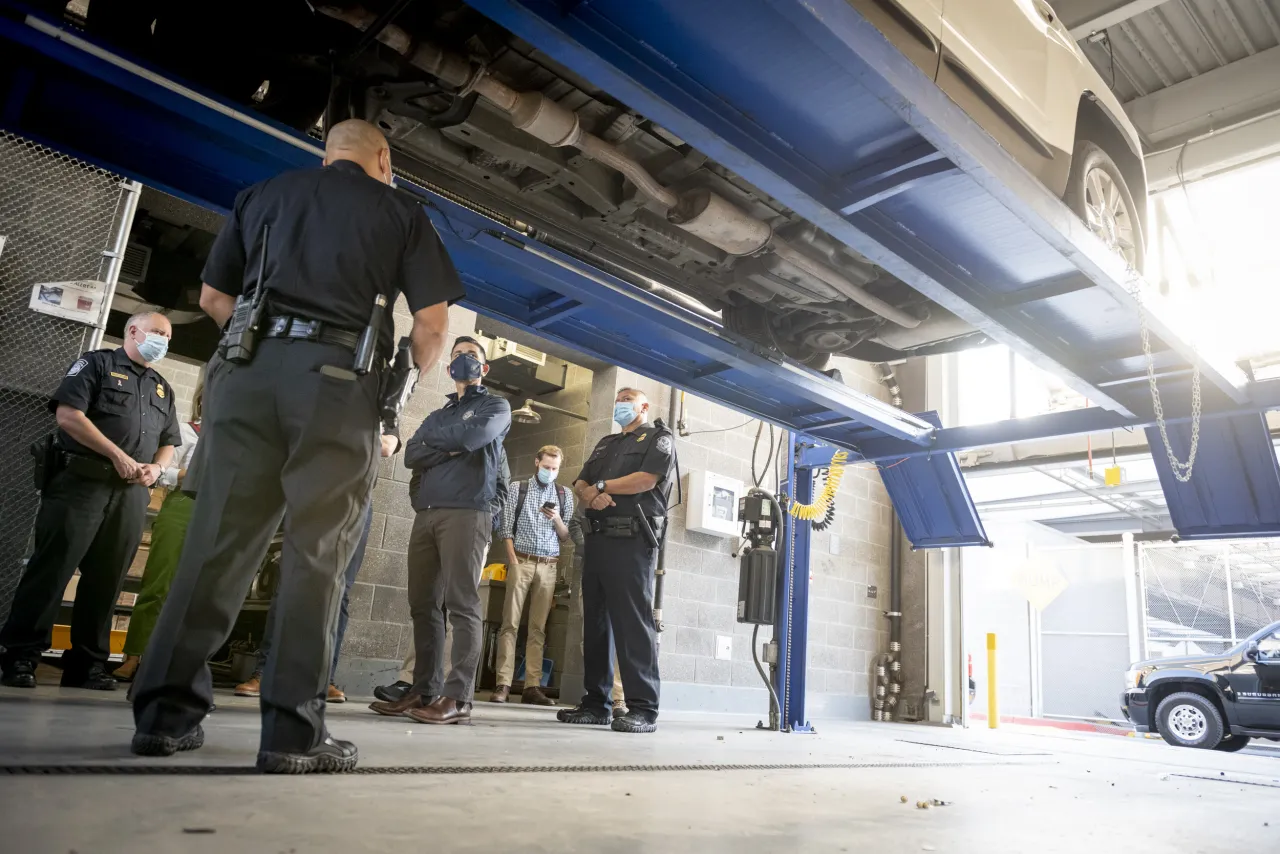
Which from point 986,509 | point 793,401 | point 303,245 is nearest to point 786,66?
point 303,245

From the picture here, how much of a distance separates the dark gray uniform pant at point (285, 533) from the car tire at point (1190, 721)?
893 centimetres

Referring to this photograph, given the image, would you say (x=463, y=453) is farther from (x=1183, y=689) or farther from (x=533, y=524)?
(x=1183, y=689)

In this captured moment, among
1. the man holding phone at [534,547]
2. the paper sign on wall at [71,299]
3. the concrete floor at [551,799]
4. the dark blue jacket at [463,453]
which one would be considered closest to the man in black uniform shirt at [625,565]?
the concrete floor at [551,799]

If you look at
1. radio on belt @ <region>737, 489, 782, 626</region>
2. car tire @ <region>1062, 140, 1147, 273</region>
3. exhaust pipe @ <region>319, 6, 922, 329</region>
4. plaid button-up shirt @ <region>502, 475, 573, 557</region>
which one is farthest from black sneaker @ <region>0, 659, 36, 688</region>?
car tire @ <region>1062, 140, 1147, 273</region>

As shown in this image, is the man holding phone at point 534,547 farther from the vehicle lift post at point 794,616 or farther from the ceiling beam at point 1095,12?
the ceiling beam at point 1095,12

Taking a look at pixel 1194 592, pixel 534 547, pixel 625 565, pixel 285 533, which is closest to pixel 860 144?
pixel 285 533

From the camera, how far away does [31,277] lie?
437 cm

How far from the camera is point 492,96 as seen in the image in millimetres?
2689

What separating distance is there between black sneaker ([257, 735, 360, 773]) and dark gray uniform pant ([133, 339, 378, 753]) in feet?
0.07

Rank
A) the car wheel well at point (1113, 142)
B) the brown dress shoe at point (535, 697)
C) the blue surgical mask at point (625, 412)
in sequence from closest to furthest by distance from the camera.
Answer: the car wheel well at point (1113, 142) → the blue surgical mask at point (625, 412) → the brown dress shoe at point (535, 697)

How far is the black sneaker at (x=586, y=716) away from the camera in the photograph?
4438 mm

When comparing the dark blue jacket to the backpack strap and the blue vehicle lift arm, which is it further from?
the backpack strap

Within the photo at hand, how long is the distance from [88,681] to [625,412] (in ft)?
9.69

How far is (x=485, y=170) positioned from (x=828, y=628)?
650cm
